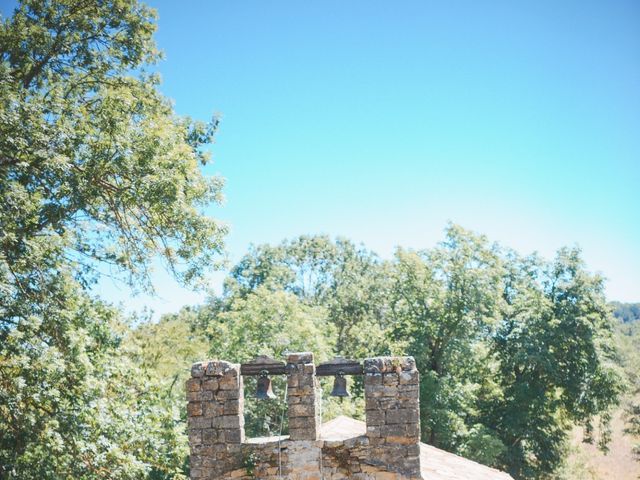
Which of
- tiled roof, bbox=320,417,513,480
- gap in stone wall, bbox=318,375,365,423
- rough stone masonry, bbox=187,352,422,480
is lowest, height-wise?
gap in stone wall, bbox=318,375,365,423

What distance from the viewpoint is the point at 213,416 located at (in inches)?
245

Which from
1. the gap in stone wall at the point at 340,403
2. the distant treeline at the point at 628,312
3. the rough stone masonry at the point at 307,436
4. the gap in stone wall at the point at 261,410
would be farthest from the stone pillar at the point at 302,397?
the distant treeline at the point at 628,312

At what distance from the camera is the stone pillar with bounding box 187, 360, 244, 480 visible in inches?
243

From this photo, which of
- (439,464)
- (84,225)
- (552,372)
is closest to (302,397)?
(439,464)

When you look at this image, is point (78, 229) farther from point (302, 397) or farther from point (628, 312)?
point (628, 312)

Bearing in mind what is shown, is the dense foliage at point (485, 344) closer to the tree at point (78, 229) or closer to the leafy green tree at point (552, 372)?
the leafy green tree at point (552, 372)

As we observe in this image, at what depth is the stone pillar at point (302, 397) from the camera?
6148 millimetres

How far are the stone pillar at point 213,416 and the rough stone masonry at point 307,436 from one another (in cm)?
1

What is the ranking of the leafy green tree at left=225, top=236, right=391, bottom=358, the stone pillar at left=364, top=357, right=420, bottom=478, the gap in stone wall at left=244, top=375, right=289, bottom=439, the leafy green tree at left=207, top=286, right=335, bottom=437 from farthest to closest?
the leafy green tree at left=225, top=236, right=391, bottom=358 → the leafy green tree at left=207, top=286, right=335, bottom=437 → the gap in stone wall at left=244, top=375, right=289, bottom=439 → the stone pillar at left=364, top=357, right=420, bottom=478

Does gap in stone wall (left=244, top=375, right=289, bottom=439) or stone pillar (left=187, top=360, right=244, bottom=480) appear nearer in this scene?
stone pillar (left=187, top=360, right=244, bottom=480)

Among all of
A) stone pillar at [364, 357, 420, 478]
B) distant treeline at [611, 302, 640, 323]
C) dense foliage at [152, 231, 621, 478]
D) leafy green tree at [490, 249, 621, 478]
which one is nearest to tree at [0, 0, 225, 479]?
stone pillar at [364, 357, 420, 478]

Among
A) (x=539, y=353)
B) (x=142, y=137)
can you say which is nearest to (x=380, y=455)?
(x=142, y=137)

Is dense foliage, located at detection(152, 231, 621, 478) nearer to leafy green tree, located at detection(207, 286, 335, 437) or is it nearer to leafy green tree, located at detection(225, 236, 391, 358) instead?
leafy green tree, located at detection(207, 286, 335, 437)

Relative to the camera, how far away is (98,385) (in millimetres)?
8617
